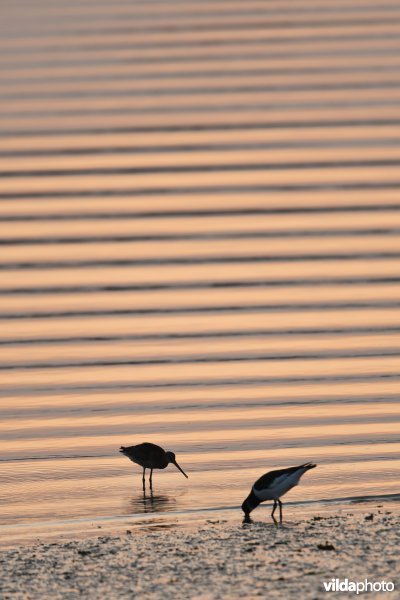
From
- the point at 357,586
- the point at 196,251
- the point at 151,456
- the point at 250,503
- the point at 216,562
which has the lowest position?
the point at 357,586

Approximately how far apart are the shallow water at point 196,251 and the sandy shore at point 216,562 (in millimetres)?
904

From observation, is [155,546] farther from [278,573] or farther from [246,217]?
[246,217]

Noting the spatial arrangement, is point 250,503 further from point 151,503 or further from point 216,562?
point 216,562

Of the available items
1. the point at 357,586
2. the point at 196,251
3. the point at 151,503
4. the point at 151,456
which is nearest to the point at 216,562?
the point at 357,586

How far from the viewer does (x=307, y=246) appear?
1788 centimetres

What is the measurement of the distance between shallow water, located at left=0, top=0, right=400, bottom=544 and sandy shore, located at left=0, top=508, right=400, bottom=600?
0.90 metres

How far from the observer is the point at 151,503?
1141 cm

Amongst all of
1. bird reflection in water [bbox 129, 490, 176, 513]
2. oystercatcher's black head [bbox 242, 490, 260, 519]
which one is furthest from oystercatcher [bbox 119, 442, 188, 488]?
oystercatcher's black head [bbox 242, 490, 260, 519]

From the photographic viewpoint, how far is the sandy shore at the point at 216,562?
Result: 891 cm

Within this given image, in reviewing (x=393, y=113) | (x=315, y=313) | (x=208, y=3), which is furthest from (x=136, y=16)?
(x=315, y=313)

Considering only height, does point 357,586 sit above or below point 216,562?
below

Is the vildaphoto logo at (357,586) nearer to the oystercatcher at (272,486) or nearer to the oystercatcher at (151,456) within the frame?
the oystercatcher at (272,486)

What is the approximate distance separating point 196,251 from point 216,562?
8.53 m

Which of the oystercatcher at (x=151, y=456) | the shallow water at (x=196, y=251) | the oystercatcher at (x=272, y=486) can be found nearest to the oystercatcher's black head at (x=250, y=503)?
the oystercatcher at (x=272, y=486)
